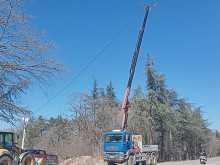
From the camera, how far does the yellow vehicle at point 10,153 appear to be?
413 inches

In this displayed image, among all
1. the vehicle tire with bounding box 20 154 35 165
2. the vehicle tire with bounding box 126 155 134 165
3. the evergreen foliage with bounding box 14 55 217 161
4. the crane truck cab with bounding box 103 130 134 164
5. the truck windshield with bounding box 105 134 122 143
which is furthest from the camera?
the evergreen foliage with bounding box 14 55 217 161

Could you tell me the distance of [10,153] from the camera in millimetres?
11227

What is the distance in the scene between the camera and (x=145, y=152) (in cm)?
2055

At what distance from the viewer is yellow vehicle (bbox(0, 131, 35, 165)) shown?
10.5 metres

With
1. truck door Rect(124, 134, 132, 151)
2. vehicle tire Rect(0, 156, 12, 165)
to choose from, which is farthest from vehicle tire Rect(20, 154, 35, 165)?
truck door Rect(124, 134, 132, 151)

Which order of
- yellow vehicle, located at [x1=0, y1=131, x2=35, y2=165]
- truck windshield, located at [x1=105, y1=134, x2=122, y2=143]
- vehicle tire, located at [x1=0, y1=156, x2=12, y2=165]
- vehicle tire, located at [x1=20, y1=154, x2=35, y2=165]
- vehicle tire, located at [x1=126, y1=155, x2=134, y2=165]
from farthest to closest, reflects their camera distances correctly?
1. truck windshield, located at [x1=105, y1=134, x2=122, y2=143]
2. vehicle tire, located at [x1=126, y1=155, x2=134, y2=165]
3. vehicle tire, located at [x1=20, y1=154, x2=35, y2=165]
4. yellow vehicle, located at [x1=0, y1=131, x2=35, y2=165]
5. vehicle tire, located at [x1=0, y1=156, x2=12, y2=165]

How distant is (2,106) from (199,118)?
4452 cm

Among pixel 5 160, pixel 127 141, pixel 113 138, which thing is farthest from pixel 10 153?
pixel 127 141

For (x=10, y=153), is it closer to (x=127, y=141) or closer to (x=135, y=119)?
(x=127, y=141)

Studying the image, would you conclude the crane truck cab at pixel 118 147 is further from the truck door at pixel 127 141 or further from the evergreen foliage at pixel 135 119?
the evergreen foliage at pixel 135 119

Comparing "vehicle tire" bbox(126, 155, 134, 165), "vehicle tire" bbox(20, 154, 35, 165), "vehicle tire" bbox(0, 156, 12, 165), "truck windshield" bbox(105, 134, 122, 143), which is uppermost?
"truck windshield" bbox(105, 134, 122, 143)

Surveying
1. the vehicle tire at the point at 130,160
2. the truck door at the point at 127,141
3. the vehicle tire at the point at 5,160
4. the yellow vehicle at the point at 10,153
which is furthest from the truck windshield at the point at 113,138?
the vehicle tire at the point at 5,160

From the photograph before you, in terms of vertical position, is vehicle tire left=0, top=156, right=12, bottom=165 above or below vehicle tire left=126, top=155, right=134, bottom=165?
above

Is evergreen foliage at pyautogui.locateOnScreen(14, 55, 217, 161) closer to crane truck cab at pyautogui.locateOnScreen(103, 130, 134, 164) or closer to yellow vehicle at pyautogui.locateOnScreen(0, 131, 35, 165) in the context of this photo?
crane truck cab at pyautogui.locateOnScreen(103, 130, 134, 164)
